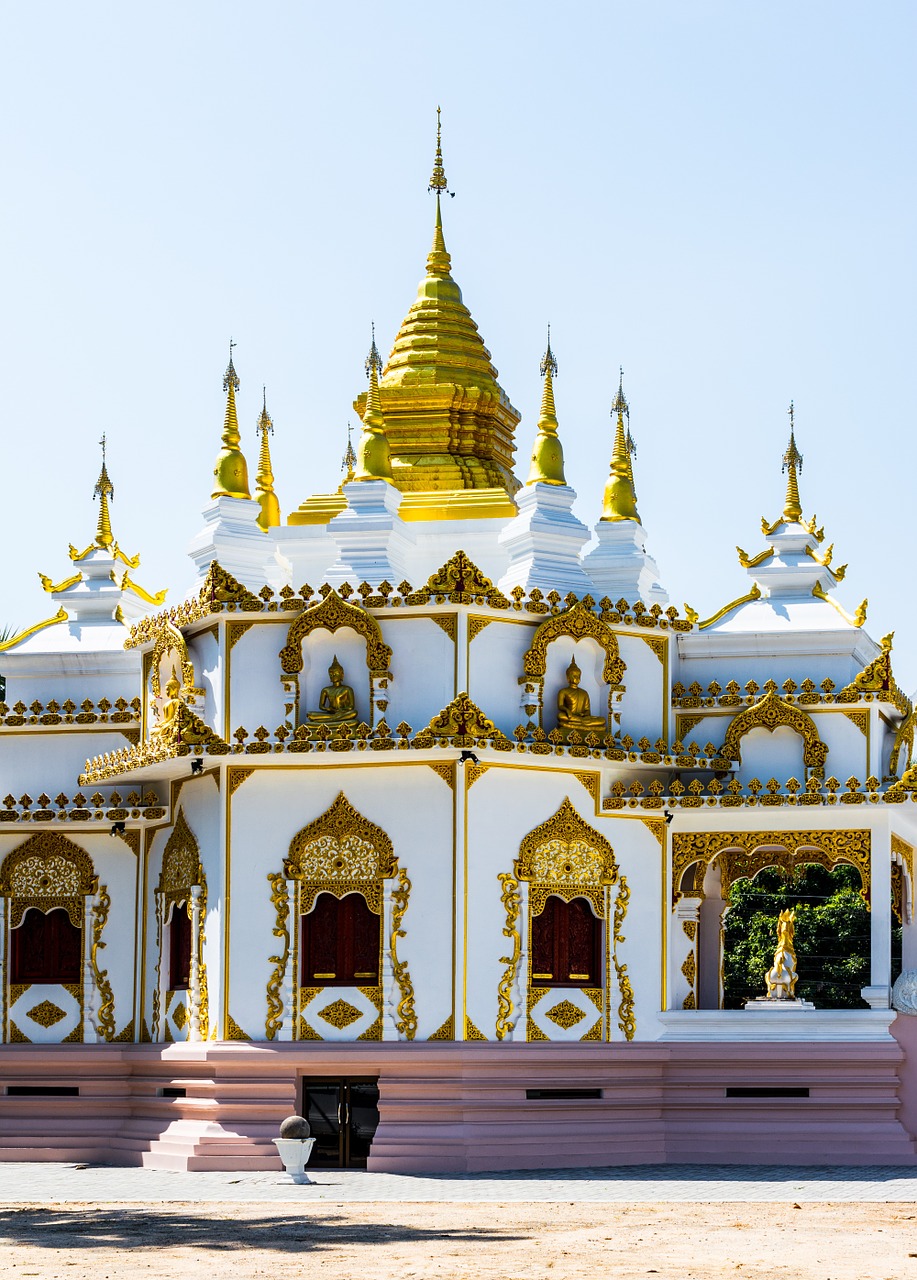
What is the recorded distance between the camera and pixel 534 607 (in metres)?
24.4

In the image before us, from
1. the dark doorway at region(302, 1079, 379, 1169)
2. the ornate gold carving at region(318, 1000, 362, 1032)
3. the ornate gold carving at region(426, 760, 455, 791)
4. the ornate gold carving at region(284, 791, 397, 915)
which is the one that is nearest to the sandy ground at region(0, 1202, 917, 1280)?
the dark doorway at region(302, 1079, 379, 1169)

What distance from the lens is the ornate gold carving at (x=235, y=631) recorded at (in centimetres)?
2445

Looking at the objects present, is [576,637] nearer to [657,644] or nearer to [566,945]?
[657,644]

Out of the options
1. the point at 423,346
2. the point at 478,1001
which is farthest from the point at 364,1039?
the point at 423,346

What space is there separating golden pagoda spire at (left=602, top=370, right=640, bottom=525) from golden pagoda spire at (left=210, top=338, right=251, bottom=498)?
4513mm

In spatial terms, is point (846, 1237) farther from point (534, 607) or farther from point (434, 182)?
point (434, 182)

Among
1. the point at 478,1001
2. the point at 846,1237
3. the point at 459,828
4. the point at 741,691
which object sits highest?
the point at 741,691

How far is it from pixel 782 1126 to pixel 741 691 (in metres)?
5.05

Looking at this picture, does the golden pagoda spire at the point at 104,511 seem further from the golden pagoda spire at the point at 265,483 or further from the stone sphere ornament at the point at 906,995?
the stone sphere ornament at the point at 906,995

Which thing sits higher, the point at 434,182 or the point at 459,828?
the point at 434,182

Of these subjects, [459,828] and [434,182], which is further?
[434,182]

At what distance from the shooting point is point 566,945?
955 inches

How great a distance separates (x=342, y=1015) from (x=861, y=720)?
6887 millimetres

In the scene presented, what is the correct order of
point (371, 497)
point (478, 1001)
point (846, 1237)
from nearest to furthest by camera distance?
point (846, 1237), point (478, 1001), point (371, 497)
